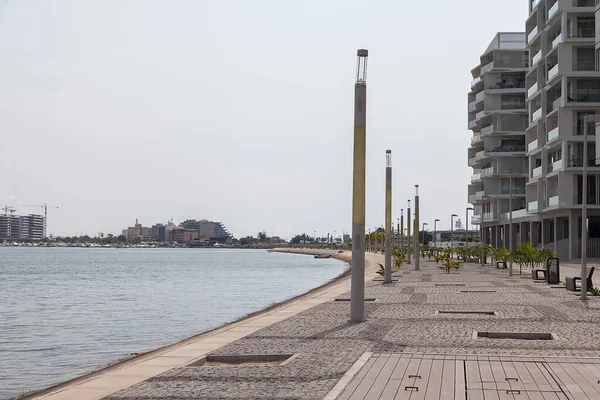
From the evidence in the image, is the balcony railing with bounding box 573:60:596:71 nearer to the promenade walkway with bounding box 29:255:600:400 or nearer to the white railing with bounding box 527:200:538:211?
the white railing with bounding box 527:200:538:211

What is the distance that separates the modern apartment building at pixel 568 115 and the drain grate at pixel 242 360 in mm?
57130

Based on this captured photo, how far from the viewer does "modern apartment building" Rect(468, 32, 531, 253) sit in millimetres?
97750

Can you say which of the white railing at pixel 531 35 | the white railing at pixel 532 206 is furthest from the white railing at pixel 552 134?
the white railing at pixel 531 35

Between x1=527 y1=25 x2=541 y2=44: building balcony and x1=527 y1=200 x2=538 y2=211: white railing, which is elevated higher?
A: x1=527 y1=25 x2=541 y2=44: building balcony

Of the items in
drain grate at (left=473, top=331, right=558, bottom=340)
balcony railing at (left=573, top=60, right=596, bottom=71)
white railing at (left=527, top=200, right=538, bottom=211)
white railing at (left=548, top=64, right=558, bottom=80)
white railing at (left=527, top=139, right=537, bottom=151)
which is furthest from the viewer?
white railing at (left=527, top=139, right=537, bottom=151)

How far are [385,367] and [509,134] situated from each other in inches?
3570

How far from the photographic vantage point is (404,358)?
480 inches

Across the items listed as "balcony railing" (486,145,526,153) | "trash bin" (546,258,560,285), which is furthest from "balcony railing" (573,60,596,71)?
"trash bin" (546,258,560,285)

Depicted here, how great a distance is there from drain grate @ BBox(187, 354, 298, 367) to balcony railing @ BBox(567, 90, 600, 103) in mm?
62114

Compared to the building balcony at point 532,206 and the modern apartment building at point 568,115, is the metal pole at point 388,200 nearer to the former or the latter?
the modern apartment building at point 568,115

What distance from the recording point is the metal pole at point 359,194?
18.1 m

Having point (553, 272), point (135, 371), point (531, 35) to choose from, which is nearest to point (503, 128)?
point (531, 35)

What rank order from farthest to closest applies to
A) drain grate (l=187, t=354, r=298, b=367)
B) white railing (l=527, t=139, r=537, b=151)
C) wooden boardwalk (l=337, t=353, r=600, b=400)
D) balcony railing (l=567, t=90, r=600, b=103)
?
white railing (l=527, t=139, r=537, b=151)
balcony railing (l=567, t=90, r=600, b=103)
drain grate (l=187, t=354, r=298, b=367)
wooden boardwalk (l=337, t=353, r=600, b=400)

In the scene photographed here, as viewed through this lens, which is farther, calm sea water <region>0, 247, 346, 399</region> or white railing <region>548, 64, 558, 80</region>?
white railing <region>548, 64, 558, 80</region>
